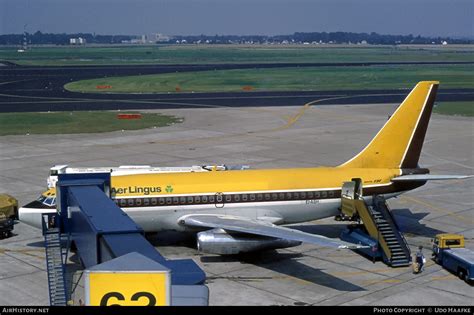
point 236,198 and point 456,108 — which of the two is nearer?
point 236,198

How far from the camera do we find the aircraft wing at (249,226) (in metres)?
35.3

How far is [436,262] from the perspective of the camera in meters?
39.2

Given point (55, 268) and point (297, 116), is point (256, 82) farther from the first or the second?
point (55, 268)

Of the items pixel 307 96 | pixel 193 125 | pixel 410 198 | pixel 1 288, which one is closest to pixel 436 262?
pixel 410 198

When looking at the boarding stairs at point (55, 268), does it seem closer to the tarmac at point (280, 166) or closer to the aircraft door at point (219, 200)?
the tarmac at point (280, 166)

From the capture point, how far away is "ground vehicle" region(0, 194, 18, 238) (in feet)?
146

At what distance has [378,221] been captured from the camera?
4116 centimetres

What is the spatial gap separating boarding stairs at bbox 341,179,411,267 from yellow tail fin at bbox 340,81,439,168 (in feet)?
10.2

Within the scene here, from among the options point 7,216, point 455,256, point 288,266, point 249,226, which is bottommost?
point 288,266

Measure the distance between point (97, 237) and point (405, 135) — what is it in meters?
27.0

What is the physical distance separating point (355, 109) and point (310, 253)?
252 ft

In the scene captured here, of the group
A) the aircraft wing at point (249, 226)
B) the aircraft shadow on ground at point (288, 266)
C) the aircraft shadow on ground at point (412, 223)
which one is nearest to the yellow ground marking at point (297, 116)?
the aircraft shadow on ground at point (412, 223)

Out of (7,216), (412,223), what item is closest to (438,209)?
(412,223)

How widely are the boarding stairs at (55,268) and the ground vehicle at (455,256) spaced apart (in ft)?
63.9
